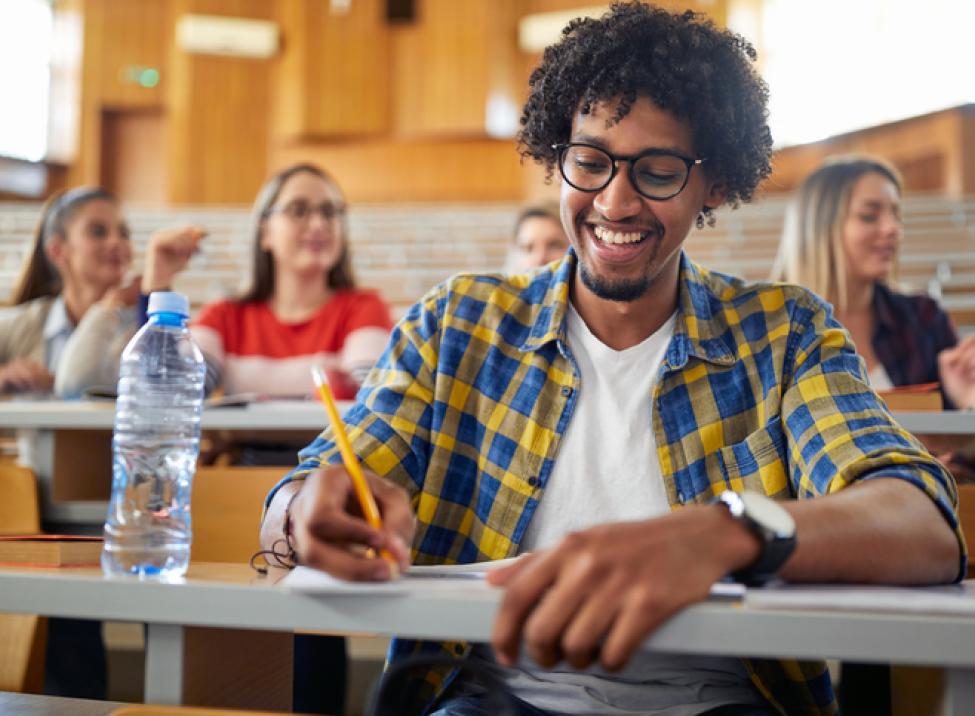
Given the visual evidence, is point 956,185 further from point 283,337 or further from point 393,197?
point 283,337

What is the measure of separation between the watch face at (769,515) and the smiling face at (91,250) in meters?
2.54

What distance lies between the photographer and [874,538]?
2.73 feet

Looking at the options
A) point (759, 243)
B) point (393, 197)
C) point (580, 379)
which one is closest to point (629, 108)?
point (580, 379)

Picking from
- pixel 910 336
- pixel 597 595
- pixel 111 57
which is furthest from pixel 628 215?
pixel 111 57

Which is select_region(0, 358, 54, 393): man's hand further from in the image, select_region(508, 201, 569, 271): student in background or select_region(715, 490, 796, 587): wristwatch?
select_region(715, 490, 796, 587): wristwatch

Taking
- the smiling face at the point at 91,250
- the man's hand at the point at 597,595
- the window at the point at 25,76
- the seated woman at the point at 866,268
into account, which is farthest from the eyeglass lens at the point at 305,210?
the window at the point at 25,76

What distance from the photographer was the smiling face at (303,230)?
8.90ft

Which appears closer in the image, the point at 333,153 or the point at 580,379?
the point at 580,379

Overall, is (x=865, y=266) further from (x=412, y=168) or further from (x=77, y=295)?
(x=412, y=168)

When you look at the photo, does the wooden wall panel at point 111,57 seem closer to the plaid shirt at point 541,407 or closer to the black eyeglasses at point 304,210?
the black eyeglasses at point 304,210

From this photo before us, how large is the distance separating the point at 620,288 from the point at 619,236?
60 millimetres

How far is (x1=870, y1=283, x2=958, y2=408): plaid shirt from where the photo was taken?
2375 millimetres

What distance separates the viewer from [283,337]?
261cm

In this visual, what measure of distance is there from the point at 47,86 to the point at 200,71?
4.85ft
